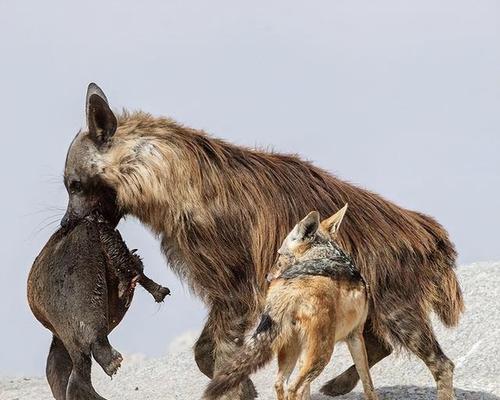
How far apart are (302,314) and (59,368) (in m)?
2.35

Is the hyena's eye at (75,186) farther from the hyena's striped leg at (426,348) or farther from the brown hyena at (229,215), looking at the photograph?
the hyena's striped leg at (426,348)

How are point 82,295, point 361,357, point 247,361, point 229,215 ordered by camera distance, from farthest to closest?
point 229,215 → point 82,295 → point 361,357 → point 247,361

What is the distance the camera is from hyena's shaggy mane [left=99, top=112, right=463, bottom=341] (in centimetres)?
974

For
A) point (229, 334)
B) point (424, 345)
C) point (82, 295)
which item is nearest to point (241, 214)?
point (229, 334)

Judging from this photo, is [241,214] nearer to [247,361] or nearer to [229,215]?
[229,215]

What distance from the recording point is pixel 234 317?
31.9 feet

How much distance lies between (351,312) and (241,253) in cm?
128

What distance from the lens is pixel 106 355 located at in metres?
9.27

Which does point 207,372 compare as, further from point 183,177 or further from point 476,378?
point 476,378

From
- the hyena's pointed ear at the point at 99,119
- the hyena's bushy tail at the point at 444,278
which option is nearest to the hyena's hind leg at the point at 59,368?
the hyena's pointed ear at the point at 99,119

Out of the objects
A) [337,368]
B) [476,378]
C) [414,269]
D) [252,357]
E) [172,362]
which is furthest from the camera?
[172,362]

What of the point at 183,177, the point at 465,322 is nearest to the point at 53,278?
the point at 183,177

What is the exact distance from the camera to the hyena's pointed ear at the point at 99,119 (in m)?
9.77

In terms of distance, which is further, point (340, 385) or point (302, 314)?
point (340, 385)
